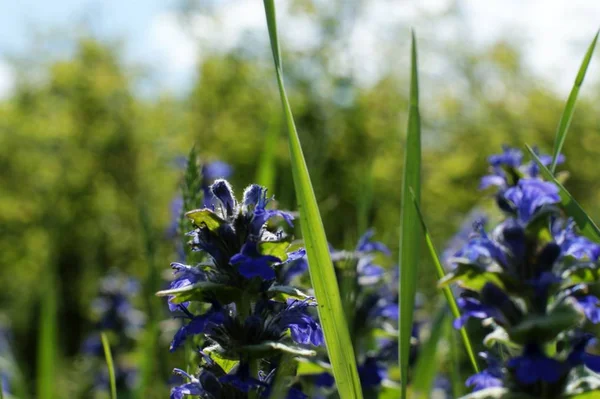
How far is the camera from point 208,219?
105 centimetres

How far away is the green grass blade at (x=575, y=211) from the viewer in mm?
957

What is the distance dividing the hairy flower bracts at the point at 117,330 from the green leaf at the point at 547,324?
341 centimetres

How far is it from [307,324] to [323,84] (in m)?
8.98

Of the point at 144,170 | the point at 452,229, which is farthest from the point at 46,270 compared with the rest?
the point at 144,170

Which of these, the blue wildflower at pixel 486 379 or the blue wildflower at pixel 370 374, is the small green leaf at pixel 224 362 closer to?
the blue wildflower at pixel 486 379

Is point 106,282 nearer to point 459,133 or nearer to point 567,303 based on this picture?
point 567,303

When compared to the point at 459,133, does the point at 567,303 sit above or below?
below

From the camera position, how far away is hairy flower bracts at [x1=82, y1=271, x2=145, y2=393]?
13.6 feet

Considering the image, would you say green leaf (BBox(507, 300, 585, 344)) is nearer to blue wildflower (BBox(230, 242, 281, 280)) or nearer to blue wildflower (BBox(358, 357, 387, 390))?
blue wildflower (BBox(230, 242, 281, 280))

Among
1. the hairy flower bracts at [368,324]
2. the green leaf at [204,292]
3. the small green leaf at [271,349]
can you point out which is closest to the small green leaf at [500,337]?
the small green leaf at [271,349]

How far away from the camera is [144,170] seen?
41.0ft

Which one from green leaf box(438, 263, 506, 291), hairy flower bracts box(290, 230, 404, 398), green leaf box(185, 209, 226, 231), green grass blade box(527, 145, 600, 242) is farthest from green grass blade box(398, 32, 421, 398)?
hairy flower bracts box(290, 230, 404, 398)

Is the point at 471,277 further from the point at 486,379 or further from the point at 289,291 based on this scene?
the point at 289,291

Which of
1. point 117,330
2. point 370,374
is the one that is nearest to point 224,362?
point 370,374
